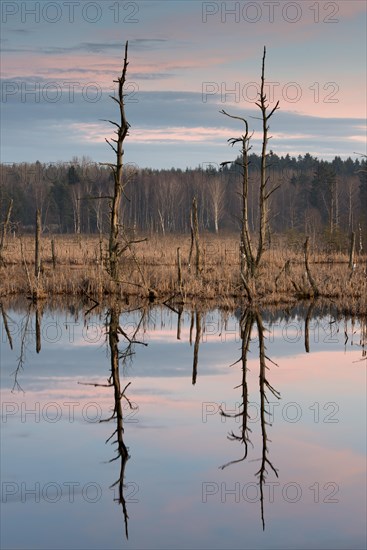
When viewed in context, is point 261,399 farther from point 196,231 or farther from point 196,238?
point 196,231

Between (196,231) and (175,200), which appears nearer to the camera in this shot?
(196,231)

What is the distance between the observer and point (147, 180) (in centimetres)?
10956

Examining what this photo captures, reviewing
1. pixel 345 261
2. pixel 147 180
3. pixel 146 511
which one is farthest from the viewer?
pixel 147 180

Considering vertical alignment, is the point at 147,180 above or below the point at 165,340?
above

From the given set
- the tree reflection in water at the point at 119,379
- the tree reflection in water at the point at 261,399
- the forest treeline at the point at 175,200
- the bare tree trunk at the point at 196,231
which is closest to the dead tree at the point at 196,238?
the bare tree trunk at the point at 196,231

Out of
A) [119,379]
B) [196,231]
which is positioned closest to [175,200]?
[196,231]

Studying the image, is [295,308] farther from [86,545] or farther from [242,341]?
[86,545]

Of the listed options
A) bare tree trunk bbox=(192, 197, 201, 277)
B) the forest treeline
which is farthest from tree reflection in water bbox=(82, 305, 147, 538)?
the forest treeline

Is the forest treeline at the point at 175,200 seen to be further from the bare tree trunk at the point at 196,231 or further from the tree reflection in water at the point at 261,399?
the tree reflection in water at the point at 261,399

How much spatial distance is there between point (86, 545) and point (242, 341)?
1141 centimetres

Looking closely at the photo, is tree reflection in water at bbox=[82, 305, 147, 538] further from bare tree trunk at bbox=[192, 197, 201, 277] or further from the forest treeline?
the forest treeline

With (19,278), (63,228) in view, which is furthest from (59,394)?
(63,228)

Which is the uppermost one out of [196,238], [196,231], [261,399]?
[196,231]

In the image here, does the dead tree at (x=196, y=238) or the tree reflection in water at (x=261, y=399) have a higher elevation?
the dead tree at (x=196, y=238)
